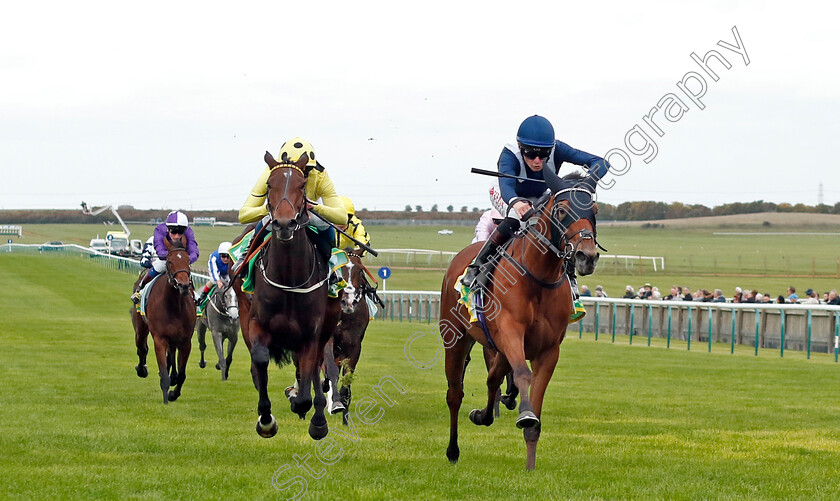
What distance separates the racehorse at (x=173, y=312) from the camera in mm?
13633

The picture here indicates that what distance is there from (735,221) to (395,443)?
77326 mm

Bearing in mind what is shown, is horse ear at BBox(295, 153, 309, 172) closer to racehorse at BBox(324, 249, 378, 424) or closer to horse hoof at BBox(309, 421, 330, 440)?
horse hoof at BBox(309, 421, 330, 440)

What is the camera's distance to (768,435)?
1066cm

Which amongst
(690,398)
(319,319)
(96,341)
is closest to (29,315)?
(96,341)

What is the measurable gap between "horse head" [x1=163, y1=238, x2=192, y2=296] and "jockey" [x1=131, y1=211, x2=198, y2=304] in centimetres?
12

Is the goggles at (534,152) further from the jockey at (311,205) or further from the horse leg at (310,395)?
the horse leg at (310,395)

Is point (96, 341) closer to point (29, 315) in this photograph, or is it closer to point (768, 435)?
point (29, 315)

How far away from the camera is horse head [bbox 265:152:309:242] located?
A: 8320 mm

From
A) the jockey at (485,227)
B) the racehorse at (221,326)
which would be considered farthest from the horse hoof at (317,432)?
the racehorse at (221,326)

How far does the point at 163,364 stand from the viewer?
535 inches

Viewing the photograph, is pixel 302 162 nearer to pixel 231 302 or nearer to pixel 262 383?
pixel 262 383

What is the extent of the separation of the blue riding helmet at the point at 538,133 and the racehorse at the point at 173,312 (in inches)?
241

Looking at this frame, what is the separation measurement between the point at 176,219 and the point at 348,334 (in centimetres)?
289

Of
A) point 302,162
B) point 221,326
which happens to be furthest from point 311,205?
point 221,326
